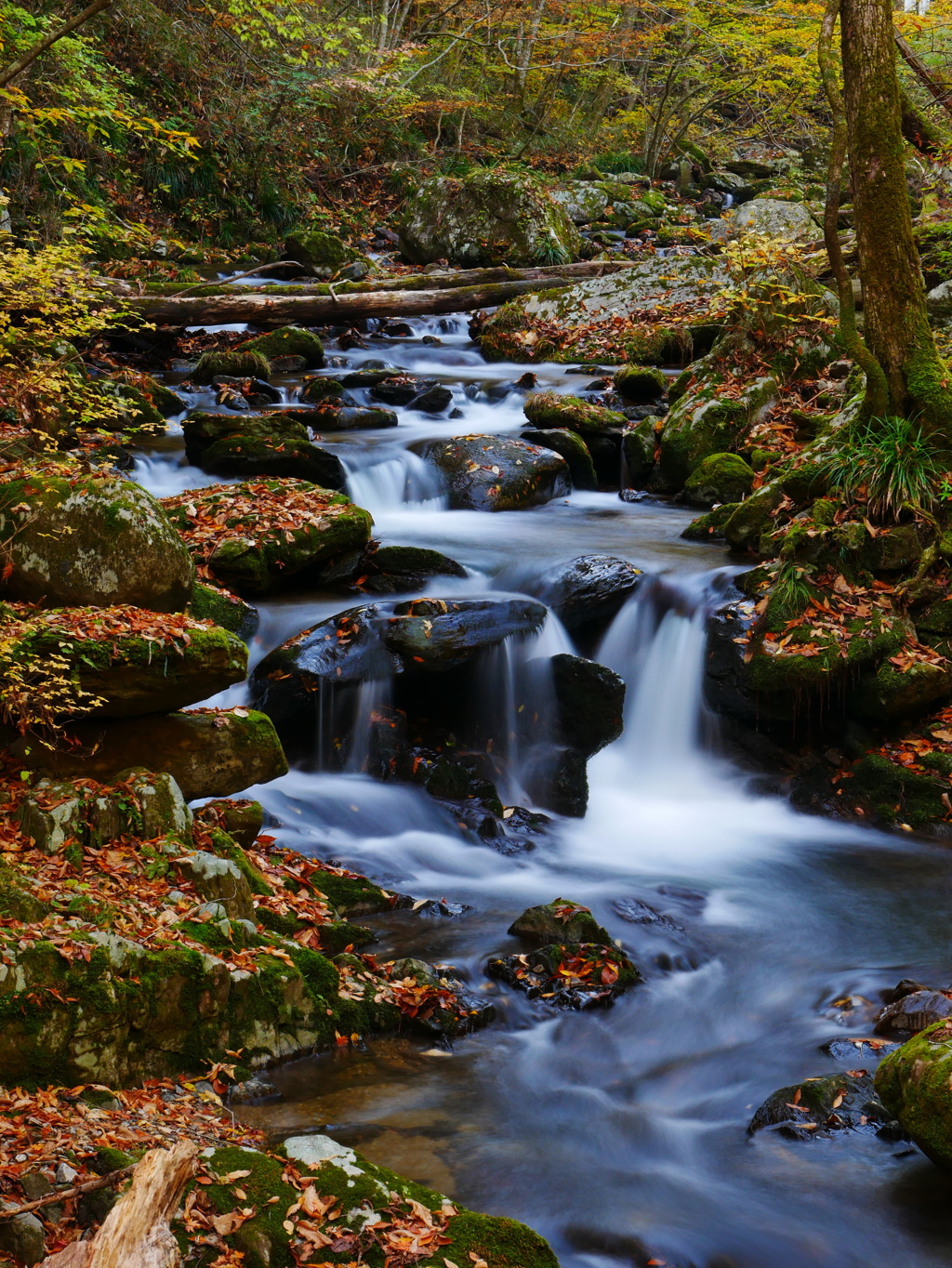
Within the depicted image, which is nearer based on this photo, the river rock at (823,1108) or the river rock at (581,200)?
the river rock at (823,1108)

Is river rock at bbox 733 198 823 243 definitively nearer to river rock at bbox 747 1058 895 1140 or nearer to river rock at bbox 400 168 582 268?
river rock at bbox 400 168 582 268

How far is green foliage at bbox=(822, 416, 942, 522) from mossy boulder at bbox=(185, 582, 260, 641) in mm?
4990

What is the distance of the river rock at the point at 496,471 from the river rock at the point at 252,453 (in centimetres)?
134

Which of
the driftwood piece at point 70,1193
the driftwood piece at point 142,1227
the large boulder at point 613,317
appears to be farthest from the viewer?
the large boulder at point 613,317

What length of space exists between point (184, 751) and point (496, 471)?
21.3 ft

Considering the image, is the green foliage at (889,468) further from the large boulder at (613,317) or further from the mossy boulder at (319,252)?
the mossy boulder at (319,252)

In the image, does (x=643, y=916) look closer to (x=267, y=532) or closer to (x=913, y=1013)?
(x=913, y=1013)

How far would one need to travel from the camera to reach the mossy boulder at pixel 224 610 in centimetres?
748

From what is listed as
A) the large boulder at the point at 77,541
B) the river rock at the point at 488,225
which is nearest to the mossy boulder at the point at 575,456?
the large boulder at the point at 77,541

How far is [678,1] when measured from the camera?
65.7 feet

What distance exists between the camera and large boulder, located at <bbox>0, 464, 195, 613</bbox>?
5.91 metres

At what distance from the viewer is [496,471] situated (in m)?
11.2

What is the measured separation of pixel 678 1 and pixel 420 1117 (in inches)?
882

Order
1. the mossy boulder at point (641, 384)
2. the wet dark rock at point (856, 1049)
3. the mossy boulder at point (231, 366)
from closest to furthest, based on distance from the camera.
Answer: the wet dark rock at point (856, 1049), the mossy boulder at point (641, 384), the mossy boulder at point (231, 366)
